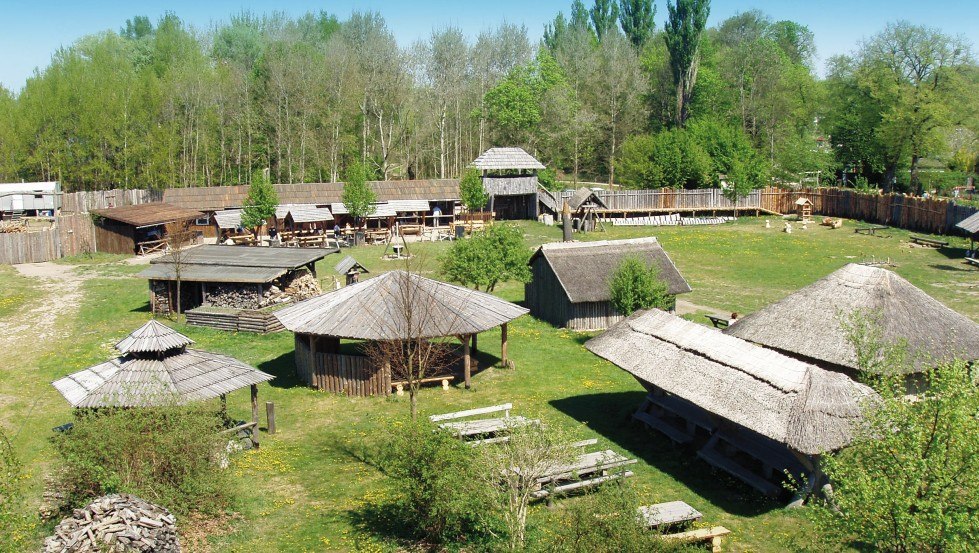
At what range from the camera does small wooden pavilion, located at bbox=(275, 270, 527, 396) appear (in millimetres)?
26672

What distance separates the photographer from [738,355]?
2103cm

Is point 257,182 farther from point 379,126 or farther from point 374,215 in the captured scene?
point 379,126

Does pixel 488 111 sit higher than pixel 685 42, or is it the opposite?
pixel 685 42

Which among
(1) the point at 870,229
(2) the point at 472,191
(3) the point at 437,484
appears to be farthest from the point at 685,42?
(3) the point at 437,484

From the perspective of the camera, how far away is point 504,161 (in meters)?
63.9

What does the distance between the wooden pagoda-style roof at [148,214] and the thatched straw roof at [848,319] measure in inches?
1582

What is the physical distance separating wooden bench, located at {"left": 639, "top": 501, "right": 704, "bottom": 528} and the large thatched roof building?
53.1ft

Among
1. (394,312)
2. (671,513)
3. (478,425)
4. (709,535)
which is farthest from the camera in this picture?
(394,312)

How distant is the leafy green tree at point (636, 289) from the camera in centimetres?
3222

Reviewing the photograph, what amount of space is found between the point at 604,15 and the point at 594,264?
9447 cm

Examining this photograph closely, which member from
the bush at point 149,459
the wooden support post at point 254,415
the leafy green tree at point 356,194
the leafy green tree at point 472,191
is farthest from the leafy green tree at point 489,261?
the leafy green tree at point 472,191

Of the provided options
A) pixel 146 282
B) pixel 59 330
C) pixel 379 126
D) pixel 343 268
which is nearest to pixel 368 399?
pixel 343 268

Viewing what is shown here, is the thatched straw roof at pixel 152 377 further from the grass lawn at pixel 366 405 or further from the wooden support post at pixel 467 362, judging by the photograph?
the wooden support post at pixel 467 362

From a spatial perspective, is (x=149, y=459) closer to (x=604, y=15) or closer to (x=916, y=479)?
(x=916, y=479)
